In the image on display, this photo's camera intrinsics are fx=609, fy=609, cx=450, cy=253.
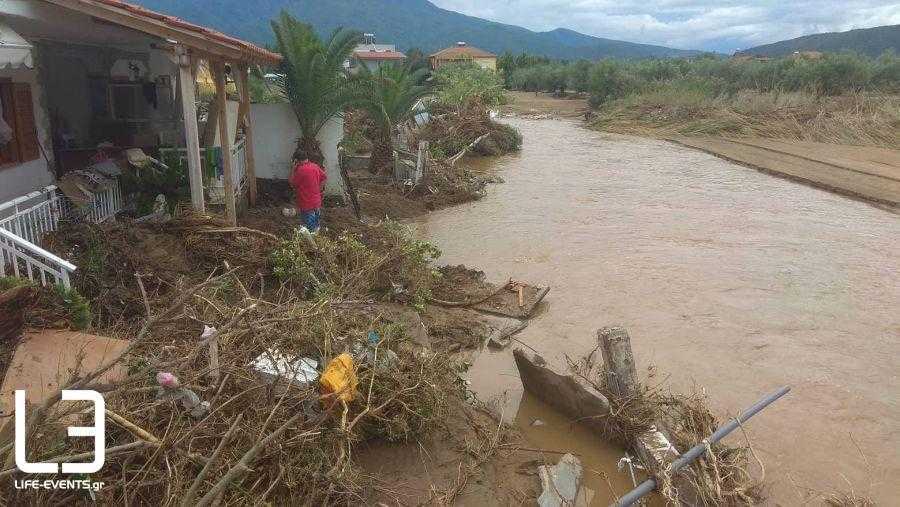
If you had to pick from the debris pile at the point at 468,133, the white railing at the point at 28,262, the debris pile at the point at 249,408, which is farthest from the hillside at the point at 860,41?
the white railing at the point at 28,262

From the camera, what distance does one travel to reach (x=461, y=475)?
446cm

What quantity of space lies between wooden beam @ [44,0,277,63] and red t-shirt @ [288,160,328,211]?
2012 millimetres

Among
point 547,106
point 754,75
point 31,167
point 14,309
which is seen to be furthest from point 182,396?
point 547,106

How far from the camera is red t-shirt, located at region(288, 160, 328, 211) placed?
28.0 feet

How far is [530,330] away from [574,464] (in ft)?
9.30

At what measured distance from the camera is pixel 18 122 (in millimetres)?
6910

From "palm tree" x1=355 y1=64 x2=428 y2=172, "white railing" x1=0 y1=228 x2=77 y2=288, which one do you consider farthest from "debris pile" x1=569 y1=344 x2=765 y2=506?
"palm tree" x1=355 y1=64 x2=428 y2=172

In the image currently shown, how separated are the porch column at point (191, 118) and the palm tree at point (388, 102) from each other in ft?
25.1

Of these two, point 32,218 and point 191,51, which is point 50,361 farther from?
point 191,51

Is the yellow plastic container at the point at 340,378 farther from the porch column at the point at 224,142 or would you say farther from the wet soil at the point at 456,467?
the porch column at the point at 224,142

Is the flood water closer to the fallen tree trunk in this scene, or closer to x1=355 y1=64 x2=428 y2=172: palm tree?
x1=355 y1=64 x2=428 y2=172: palm tree

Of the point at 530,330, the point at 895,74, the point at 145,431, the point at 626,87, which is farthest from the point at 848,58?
the point at 145,431

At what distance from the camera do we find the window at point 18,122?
266 inches

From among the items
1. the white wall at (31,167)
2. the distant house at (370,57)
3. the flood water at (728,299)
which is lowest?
the flood water at (728,299)
